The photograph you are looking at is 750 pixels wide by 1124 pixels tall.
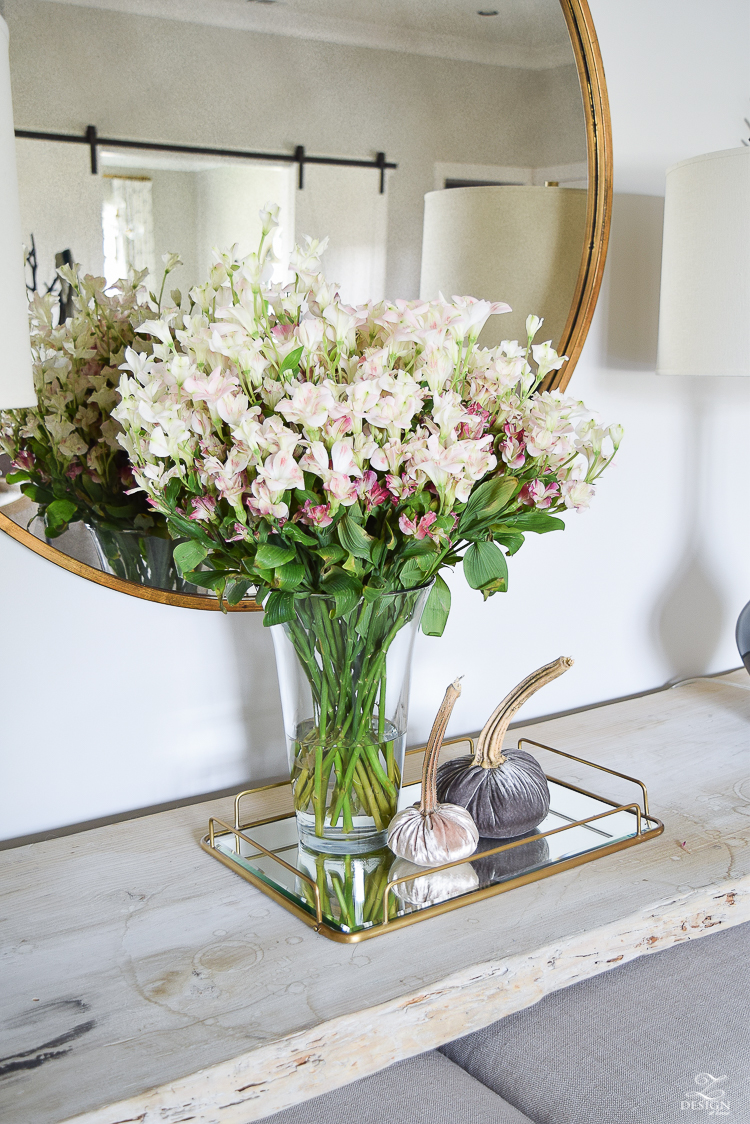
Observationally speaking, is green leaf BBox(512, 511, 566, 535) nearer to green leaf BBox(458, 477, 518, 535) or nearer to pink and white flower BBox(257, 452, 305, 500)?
green leaf BBox(458, 477, 518, 535)

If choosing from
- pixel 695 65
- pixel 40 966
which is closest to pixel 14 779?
pixel 40 966

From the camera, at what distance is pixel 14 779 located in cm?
108

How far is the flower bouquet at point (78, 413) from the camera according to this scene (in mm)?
978

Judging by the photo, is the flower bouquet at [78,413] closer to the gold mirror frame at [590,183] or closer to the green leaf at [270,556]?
the green leaf at [270,556]

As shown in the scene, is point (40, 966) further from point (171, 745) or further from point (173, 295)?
point (173, 295)

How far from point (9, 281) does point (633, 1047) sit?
86cm

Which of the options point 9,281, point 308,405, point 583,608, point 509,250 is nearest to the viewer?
point 9,281

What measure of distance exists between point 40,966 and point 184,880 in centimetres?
18

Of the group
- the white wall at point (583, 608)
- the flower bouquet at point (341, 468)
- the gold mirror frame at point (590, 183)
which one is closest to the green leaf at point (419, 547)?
the flower bouquet at point (341, 468)

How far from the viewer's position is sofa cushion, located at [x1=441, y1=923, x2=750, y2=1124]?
87cm

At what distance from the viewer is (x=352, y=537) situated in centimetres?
80

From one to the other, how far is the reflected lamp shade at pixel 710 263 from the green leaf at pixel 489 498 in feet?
1.76

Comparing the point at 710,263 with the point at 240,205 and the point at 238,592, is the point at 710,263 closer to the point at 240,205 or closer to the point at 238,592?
the point at 240,205

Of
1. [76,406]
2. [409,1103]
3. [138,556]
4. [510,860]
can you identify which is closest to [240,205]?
[76,406]
